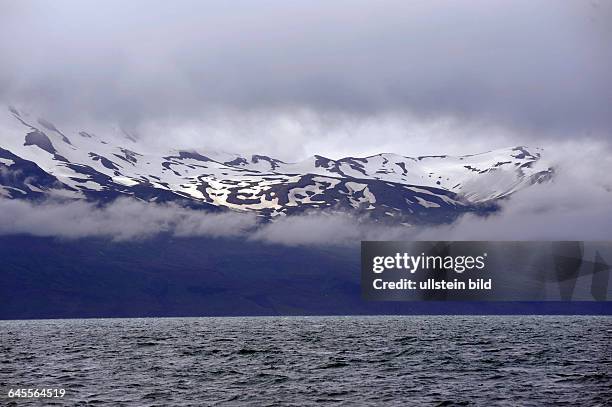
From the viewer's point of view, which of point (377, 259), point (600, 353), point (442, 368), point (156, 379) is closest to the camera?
point (377, 259)

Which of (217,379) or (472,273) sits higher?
(472,273)

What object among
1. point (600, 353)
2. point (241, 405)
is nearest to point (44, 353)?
point (241, 405)

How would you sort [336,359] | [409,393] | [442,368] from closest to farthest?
[409,393] → [442,368] → [336,359]

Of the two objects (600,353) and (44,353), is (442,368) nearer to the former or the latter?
(600,353)

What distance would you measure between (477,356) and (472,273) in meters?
60.5

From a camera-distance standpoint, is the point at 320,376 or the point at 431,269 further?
the point at 320,376

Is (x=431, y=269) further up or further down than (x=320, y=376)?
further up

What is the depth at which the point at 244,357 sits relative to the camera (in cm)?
13588

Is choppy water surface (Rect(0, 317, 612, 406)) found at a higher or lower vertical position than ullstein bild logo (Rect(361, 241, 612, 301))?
lower

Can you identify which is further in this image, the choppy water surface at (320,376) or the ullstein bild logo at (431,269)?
the choppy water surface at (320,376)

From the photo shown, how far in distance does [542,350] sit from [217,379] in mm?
68632

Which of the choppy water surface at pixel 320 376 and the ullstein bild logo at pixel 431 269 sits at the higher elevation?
the ullstein bild logo at pixel 431 269

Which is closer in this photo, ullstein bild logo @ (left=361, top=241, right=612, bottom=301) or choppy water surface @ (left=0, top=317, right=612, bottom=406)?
ullstein bild logo @ (left=361, top=241, right=612, bottom=301)

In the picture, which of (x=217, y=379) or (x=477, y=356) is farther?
(x=477, y=356)
